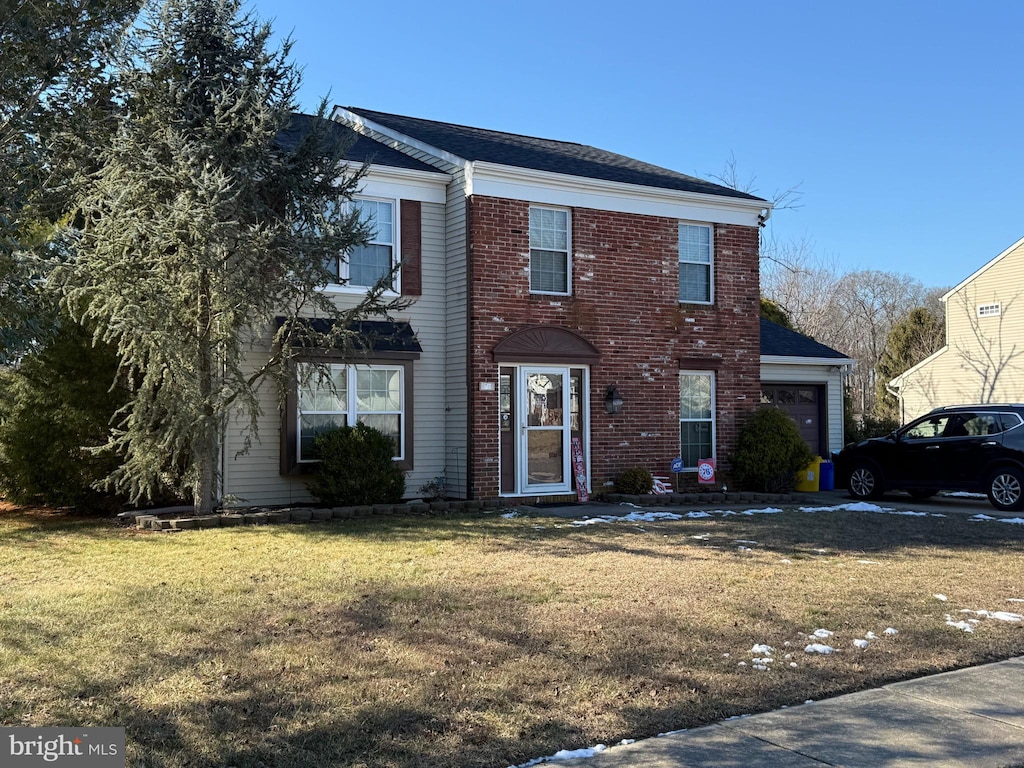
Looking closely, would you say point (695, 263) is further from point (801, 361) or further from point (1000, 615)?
point (1000, 615)

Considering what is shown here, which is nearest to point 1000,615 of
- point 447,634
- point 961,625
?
point 961,625

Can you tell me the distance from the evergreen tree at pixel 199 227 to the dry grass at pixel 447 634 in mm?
2049

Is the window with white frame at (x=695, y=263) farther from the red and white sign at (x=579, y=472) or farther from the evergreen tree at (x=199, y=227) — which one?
the evergreen tree at (x=199, y=227)

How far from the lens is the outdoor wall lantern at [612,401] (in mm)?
16281

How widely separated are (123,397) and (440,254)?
5593mm

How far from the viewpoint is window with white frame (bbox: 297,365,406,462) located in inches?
567

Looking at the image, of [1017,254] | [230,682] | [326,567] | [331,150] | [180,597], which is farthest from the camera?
[1017,254]

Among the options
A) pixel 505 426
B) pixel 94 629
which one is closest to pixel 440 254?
pixel 505 426

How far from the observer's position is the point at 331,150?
1268 cm

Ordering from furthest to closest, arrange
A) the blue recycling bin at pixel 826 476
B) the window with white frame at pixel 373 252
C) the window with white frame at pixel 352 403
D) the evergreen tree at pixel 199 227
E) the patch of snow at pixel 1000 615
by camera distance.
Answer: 1. the blue recycling bin at pixel 826 476
2. the window with white frame at pixel 373 252
3. the window with white frame at pixel 352 403
4. the evergreen tree at pixel 199 227
5. the patch of snow at pixel 1000 615

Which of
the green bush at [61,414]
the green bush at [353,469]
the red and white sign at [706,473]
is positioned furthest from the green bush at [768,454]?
the green bush at [61,414]

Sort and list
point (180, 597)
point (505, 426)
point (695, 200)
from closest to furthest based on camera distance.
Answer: point (180, 597) → point (505, 426) → point (695, 200)

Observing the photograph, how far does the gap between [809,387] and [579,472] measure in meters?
7.92

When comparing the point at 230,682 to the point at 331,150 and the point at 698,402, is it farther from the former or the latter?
the point at 698,402
